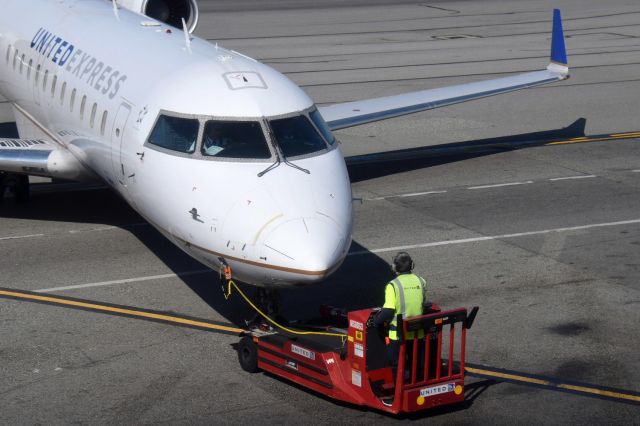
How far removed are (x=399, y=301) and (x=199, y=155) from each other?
11.5 feet

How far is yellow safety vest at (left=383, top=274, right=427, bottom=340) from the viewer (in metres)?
12.2

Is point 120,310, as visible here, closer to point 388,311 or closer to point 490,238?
point 388,311

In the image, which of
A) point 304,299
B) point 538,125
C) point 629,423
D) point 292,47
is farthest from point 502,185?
point 292,47

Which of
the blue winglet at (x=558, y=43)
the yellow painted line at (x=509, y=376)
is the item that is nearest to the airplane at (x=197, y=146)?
the yellow painted line at (x=509, y=376)

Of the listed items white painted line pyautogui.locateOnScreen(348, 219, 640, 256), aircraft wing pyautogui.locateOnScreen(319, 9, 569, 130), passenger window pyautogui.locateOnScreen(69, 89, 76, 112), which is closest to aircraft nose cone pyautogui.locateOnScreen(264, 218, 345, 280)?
white painted line pyautogui.locateOnScreen(348, 219, 640, 256)

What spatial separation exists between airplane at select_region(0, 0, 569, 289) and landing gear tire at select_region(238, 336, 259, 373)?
952 millimetres

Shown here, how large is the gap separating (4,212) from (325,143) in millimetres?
9176

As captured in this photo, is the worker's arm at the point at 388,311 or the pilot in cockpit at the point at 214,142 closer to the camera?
the worker's arm at the point at 388,311

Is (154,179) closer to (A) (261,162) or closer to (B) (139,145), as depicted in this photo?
(B) (139,145)

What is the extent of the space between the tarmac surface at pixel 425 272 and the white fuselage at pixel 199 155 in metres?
1.55

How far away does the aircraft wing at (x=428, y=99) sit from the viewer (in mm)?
22922

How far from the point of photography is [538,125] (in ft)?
93.9

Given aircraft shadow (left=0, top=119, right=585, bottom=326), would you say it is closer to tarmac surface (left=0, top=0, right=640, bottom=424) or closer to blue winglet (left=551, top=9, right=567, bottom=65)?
tarmac surface (left=0, top=0, right=640, bottom=424)

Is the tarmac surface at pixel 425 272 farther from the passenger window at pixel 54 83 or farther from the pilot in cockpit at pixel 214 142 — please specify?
the pilot in cockpit at pixel 214 142
